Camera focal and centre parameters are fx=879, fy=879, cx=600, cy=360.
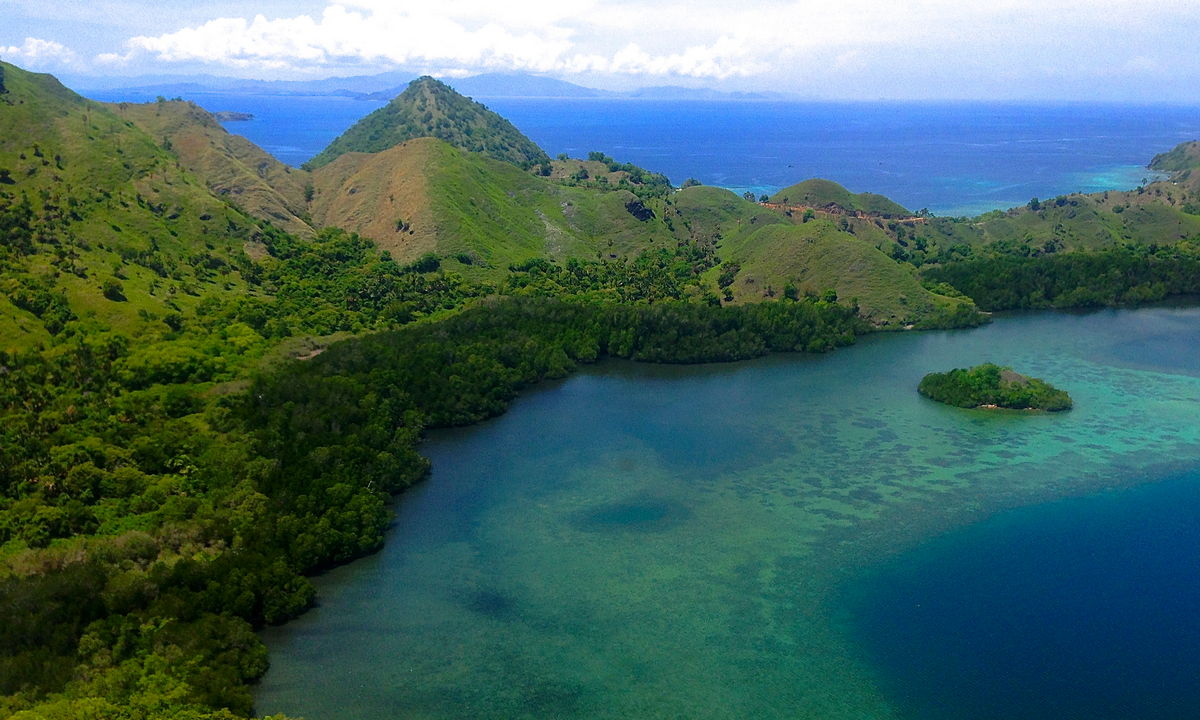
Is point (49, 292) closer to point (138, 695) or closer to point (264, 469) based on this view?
point (264, 469)

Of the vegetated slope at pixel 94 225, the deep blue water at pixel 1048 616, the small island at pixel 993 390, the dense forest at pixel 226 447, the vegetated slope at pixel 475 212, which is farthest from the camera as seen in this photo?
the vegetated slope at pixel 475 212

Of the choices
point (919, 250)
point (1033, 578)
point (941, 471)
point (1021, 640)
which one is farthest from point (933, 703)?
point (919, 250)

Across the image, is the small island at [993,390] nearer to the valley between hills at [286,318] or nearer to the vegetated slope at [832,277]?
the valley between hills at [286,318]

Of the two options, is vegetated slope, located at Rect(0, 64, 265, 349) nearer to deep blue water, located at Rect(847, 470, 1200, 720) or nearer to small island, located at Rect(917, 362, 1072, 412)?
deep blue water, located at Rect(847, 470, 1200, 720)

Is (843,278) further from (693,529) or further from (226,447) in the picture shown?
(226,447)

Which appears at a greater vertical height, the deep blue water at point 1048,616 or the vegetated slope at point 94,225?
the vegetated slope at point 94,225

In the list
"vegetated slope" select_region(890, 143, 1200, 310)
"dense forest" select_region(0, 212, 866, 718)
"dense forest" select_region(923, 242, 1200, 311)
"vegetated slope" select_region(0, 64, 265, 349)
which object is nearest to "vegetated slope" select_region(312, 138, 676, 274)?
"dense forest" select_region(0, 212, 866, 718)

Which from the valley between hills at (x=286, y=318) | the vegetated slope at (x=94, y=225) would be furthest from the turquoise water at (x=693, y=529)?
the vegetated slope at (x=94, y=225)

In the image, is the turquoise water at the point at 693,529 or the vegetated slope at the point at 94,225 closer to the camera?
the turquoise water at the point at 693,529
